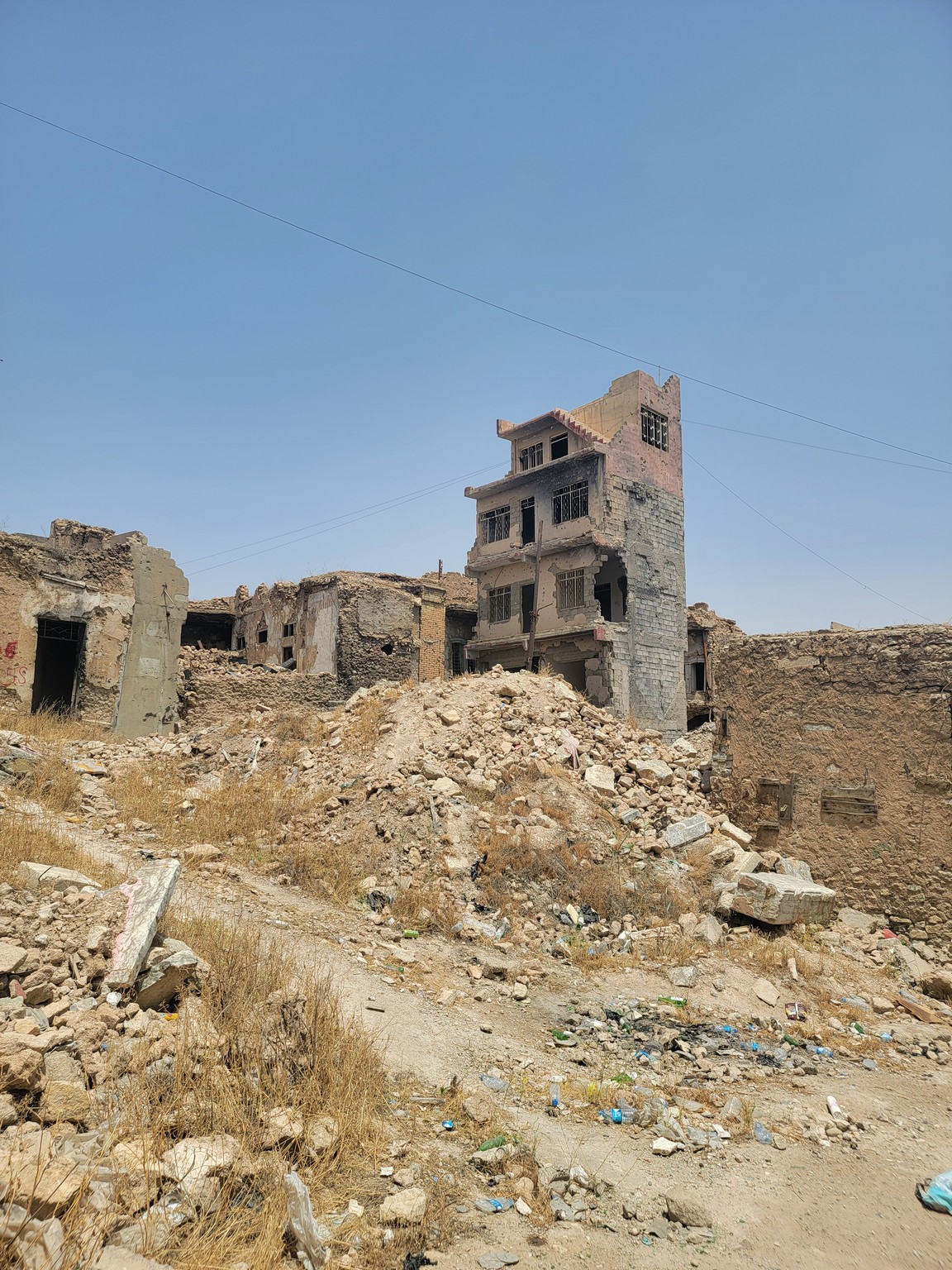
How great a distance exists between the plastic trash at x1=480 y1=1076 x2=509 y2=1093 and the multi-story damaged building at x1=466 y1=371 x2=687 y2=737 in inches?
691

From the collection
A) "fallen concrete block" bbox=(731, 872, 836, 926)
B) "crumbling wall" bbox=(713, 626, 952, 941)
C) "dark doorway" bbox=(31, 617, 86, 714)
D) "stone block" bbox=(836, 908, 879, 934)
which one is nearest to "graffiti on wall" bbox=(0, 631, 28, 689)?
"dark doorway" bbox=(31, 617, 86, 714)

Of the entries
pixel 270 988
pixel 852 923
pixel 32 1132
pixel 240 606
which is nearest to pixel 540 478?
pixel 240 606

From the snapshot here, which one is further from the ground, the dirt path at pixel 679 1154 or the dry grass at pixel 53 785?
the dry grass at pixel 53 785

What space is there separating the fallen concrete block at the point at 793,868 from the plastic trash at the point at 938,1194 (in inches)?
176

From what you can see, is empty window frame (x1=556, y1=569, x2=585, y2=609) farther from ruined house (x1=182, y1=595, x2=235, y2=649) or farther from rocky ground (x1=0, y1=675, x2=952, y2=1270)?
ruined house (x1=182, y1=595, x2=235, y2=649)

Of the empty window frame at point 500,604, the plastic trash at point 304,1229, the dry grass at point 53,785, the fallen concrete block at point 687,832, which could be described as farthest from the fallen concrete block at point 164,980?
the empty window frame at point 500,604

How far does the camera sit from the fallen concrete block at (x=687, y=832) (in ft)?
31.8

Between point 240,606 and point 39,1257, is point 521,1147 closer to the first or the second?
point 39,1257

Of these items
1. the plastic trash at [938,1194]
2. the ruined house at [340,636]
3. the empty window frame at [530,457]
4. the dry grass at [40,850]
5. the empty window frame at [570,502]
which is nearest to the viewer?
the plastic trash at [938,1194]

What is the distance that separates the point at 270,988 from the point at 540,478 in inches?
851

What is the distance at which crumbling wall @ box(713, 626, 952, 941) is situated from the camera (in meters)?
7.76

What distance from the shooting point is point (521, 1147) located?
4.04 m

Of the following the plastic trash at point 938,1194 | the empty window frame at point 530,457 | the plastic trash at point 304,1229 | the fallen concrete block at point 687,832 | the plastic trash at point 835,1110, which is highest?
the empty window frame at point 530,457

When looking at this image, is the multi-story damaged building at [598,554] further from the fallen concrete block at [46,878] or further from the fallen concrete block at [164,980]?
the fallen concrete block at [164,980]
